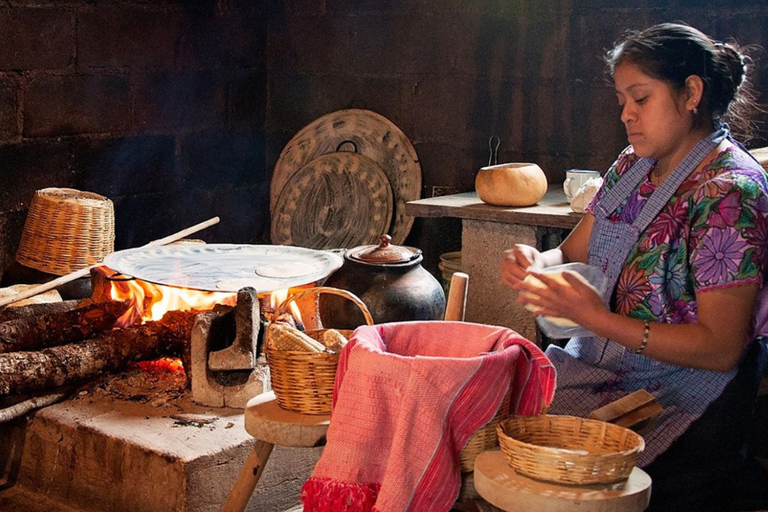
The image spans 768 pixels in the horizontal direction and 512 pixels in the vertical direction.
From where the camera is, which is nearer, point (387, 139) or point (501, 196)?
point (501, 196)

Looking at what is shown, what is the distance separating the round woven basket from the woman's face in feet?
10.5

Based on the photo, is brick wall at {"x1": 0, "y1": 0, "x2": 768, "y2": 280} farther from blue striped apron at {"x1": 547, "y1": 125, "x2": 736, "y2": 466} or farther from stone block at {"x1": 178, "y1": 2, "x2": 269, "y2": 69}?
blue striped apron at {"x1": 547, "y1": 125, "x2": 736, "y2": 466}

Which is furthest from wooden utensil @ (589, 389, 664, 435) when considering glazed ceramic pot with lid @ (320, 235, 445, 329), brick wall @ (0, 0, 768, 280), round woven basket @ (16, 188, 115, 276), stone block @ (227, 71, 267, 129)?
stone block @ (227, 71, 267, 129)

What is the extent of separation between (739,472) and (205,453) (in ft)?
5.46

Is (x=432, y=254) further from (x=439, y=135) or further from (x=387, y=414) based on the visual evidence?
(x=387, y=414)

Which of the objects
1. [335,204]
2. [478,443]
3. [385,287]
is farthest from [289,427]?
[335,204]

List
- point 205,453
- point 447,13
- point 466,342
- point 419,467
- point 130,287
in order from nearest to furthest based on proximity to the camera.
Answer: point 419,467, point 466,342, point 205,453, point 130,287, point 447,13

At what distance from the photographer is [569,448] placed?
2283 mm

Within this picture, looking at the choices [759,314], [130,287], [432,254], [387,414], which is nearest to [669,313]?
[759,314]

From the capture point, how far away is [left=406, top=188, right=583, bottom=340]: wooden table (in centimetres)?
464

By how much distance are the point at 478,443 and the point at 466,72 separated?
4.20 metres

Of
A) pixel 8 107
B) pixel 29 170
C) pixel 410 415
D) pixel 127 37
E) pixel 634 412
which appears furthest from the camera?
pixel 127 37

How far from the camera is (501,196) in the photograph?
15.6 ft

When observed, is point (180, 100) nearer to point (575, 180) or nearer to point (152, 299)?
point (152, 299)
